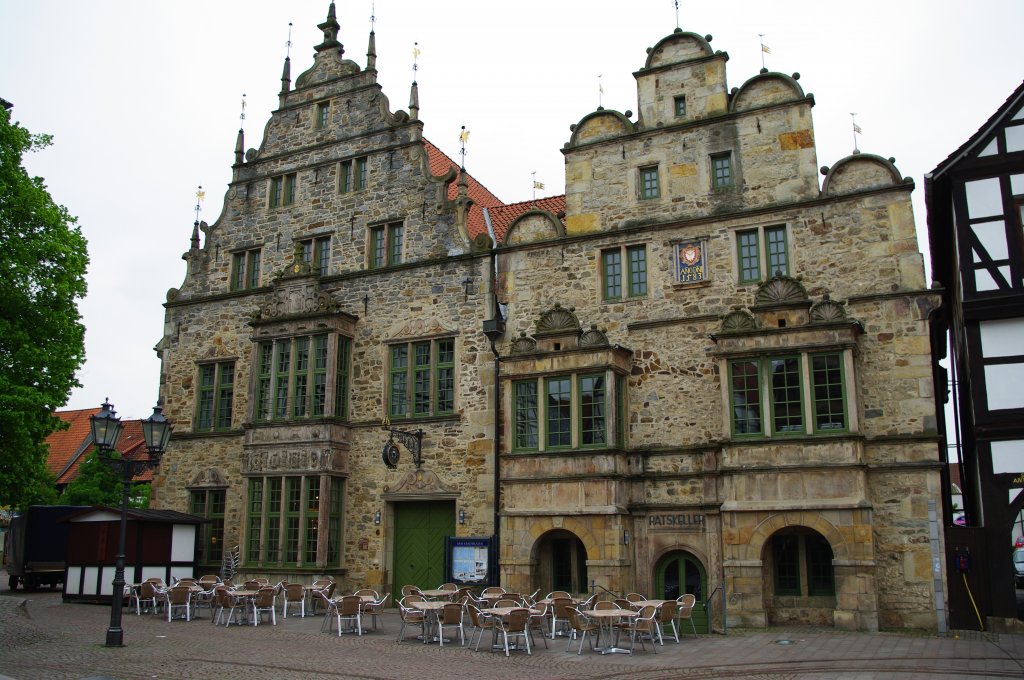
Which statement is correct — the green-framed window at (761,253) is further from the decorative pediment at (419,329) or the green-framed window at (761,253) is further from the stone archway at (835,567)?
the decorative pediment at (419,329)

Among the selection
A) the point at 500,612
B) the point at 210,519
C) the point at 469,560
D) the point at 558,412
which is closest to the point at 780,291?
the point at 558,412

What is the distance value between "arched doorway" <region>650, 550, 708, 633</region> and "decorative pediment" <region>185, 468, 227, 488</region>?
11985mm

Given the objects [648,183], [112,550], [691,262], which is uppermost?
[648,183]

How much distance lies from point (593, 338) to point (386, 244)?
6.79m

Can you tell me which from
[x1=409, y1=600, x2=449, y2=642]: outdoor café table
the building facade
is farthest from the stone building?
[x1=409, y1=600, x2=449, y2=642]: outdoor café table

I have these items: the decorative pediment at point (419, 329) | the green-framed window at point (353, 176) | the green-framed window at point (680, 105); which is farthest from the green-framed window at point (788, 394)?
the green-framed window at point (353, 176)

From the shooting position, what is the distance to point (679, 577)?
60.2ft

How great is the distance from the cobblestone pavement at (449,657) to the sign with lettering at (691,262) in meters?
7.34

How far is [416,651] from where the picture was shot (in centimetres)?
1438

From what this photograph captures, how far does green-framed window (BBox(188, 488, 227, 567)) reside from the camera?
23.6 metres

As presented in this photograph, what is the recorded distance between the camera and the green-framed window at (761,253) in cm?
1883

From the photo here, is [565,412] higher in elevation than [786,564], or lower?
higher

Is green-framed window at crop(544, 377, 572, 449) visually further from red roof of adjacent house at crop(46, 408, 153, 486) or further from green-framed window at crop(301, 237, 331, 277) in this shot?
red roof of adjacent house at crop(46, 408, 153, 486)

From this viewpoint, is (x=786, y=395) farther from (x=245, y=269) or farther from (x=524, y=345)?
(x=245, y=269)
